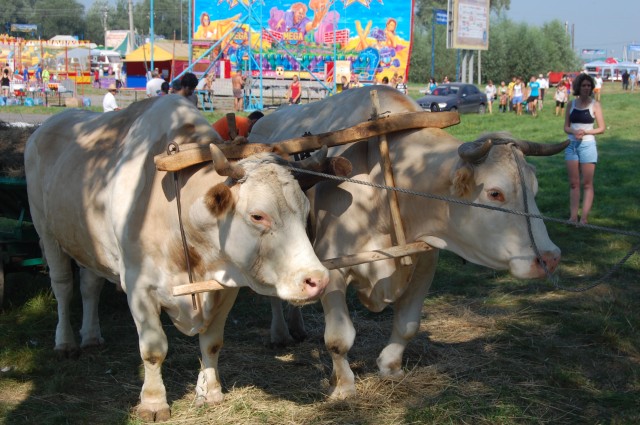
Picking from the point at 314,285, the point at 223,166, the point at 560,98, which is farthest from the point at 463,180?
the point at 560,98

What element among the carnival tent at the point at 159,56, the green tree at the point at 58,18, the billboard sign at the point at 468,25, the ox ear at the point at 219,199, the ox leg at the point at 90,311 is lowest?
the ox leg at the point at 90,311

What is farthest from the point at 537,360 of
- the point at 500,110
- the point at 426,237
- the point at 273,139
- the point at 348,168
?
the point at 500,110

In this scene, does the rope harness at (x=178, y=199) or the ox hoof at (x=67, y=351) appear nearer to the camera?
the rope harness at (x=178, y=199)

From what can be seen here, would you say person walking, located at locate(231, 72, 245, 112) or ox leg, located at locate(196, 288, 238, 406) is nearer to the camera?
ox leg, located at locate(196, 288, 238, 406)

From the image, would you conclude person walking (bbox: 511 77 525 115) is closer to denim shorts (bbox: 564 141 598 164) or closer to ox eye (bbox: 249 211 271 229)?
denim shorts (bbox: 564 141 598 164)

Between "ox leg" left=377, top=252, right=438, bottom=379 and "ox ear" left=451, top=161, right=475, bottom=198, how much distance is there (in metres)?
0.89

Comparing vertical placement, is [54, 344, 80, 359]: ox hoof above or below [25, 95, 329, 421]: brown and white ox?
below

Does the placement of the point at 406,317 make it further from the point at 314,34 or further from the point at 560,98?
the point at 314,34

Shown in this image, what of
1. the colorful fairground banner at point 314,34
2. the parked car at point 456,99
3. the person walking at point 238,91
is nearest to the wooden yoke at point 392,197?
the person walking at point 238,91

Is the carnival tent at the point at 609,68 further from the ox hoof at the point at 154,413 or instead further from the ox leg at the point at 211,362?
the ox hoof at the point at 154,413

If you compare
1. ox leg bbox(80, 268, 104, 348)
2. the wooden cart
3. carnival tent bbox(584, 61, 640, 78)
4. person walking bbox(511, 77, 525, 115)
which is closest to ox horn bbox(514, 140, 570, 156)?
ox leg bbox(80, 268, 104, 348)

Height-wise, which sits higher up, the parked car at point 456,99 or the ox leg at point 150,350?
the parked car at point 456,99

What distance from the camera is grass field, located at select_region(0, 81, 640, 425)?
5.05m

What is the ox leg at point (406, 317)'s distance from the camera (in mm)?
5652
